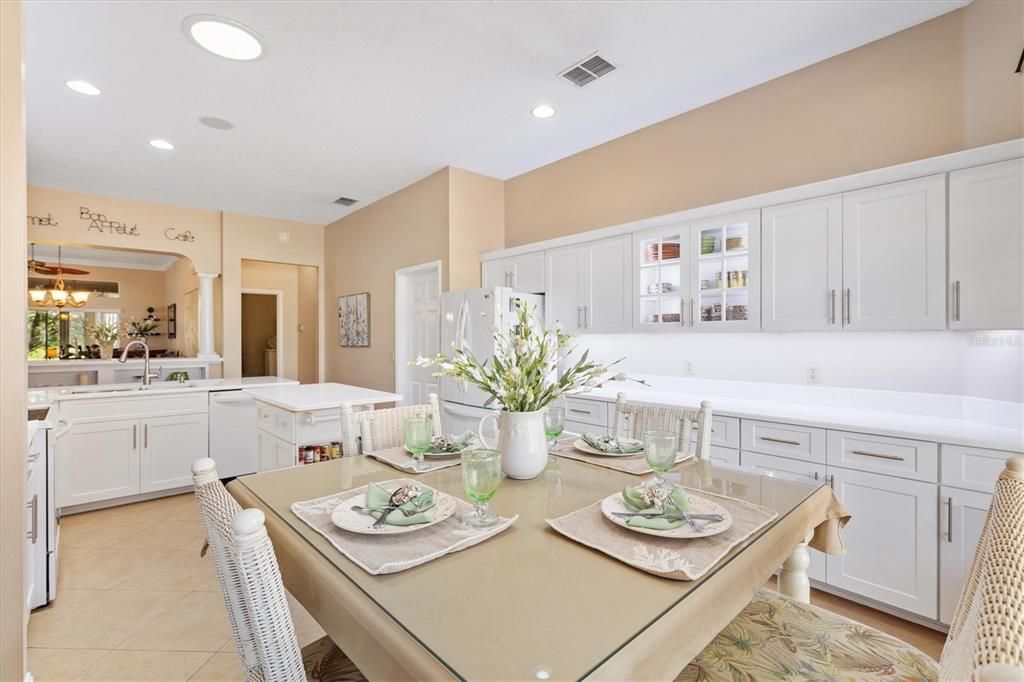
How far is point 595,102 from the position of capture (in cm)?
314

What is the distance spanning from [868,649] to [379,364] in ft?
15.6

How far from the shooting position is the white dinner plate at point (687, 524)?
3.33ft

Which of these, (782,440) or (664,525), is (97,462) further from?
(782,440)

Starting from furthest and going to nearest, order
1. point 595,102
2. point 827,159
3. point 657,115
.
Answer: point 657,115
point 595,102
point 827,159

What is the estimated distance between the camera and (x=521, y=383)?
1414 millimetres

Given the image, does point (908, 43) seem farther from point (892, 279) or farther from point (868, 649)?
point (868, 649)

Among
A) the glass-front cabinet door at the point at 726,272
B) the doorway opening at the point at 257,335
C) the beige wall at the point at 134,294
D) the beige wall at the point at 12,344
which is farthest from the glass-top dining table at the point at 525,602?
the beige wall at the point at 134,294

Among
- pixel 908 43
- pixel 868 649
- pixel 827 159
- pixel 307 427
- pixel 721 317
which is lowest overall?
pixel 868 649

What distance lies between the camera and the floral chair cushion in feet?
3.40

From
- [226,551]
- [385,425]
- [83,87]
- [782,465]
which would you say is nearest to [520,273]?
[385,425]

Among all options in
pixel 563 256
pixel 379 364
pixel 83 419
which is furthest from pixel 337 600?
pixel 379 364

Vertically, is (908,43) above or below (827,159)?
above

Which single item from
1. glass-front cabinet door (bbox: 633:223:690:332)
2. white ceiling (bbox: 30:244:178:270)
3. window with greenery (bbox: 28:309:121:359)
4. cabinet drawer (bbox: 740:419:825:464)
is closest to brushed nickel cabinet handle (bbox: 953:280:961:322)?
cabinet drawer (bbox: 740:419:825:464)

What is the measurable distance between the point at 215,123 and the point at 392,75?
5.18 ft
